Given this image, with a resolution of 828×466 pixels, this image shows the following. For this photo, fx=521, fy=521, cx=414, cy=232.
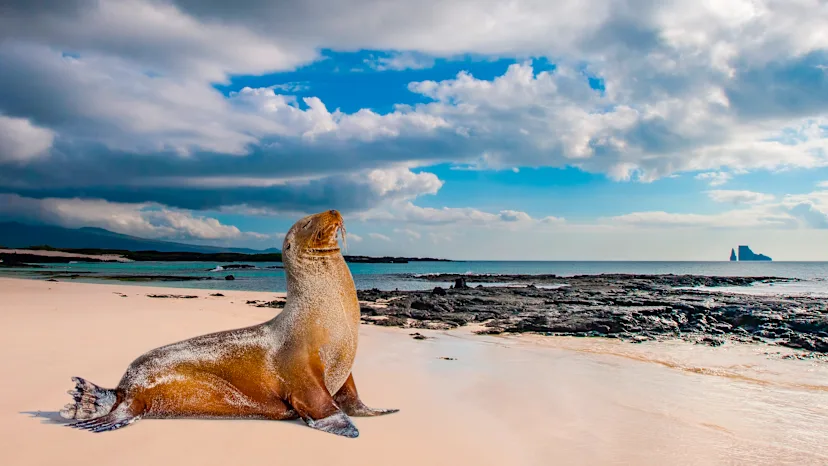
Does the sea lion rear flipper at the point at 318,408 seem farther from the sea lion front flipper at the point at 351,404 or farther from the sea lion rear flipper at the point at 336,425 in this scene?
the sea lion front flipper at the point at 351,404

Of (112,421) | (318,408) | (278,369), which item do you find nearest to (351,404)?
(318,408)

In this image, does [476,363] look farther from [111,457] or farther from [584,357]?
[111,457]

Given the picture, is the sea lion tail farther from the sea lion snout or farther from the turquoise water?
the turquoise water

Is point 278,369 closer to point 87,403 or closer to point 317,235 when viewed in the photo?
point 317,235

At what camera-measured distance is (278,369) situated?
188 inches

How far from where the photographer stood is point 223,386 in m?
4.72

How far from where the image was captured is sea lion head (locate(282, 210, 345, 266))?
5.09 meters

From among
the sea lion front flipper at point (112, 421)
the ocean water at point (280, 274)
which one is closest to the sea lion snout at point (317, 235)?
the sea lion front flipper at point (112, 421)

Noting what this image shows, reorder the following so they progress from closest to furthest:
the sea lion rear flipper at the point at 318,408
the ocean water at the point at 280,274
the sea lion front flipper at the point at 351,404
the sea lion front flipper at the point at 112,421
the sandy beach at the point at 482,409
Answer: the sandy beach at the point at 482,409 → the sea lion front flipper at the point at 112,421 → the sea lion rear flipper at the point at 318,408 → the sea lion front flipper at the point at 351,404 → the ocean water at the point at 280,274

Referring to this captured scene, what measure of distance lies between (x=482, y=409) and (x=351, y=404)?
136 cm

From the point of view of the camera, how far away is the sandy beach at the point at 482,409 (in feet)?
13.0

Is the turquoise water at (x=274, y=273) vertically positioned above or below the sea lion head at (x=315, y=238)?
below

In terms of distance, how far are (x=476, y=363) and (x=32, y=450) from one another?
5764 mm

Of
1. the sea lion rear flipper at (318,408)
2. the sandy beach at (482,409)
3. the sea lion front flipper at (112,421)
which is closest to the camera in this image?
the sandy beach at (482,409)
